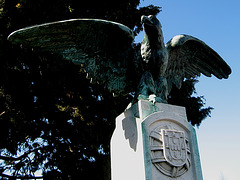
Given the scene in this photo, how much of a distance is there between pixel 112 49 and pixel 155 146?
5.43 feet

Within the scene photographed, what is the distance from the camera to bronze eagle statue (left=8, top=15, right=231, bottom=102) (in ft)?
12.1

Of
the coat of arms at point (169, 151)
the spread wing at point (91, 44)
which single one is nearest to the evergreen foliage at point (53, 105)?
the spread wing at point (91, 44)

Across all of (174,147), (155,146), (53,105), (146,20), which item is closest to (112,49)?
(146,20)

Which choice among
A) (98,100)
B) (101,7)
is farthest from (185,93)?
(101,7)

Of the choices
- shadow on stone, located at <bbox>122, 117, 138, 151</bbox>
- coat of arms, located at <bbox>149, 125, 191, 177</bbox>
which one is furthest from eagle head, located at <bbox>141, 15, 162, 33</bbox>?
coat of arms, located at <bbox>149, 125, 191, 177</bbox>

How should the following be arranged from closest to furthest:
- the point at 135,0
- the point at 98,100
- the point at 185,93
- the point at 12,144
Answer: the point at 12,144 → the point at 98,100 → the point at 135,0 → the point at 185,93

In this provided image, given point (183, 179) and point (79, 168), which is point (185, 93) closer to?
point (79, 168)

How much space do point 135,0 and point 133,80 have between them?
225 inches

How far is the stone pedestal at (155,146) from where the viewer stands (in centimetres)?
323

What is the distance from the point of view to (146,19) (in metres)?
3.88

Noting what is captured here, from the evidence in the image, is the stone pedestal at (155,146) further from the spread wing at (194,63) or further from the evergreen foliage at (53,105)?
the evergreen foliage at (53,105)

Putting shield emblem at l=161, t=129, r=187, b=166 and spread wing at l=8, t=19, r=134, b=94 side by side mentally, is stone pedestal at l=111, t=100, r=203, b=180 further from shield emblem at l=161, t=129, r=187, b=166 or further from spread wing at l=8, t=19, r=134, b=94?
spread wing at l=8, t=19, r=134, b=94

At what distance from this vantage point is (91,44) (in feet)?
12.9

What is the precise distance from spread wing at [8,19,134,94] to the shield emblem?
1.16 meters
